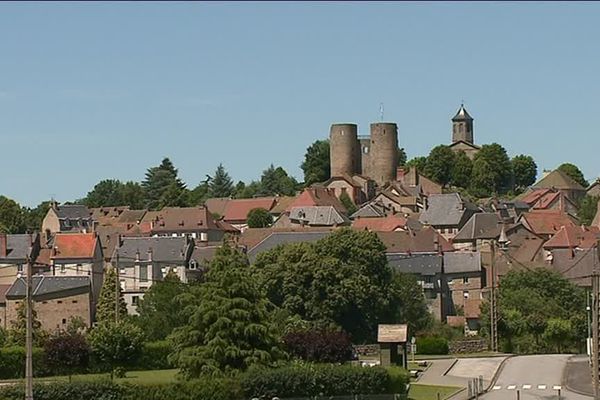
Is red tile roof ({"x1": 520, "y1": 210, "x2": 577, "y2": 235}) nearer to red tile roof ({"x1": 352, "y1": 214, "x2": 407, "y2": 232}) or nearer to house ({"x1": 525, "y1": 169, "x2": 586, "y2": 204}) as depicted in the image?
red tile roof ({"x1": 352, "y1": 214, "x2": 407, "y2": 232})

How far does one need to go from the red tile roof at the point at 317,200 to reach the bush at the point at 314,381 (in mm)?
92759

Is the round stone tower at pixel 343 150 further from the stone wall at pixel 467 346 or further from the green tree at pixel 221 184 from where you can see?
the stone wall at pixel 467 346

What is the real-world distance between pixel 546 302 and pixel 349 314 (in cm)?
1328

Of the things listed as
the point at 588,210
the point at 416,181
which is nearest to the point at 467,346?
the point at 588,210

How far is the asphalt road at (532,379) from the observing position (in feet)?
151

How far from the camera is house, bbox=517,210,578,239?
126m

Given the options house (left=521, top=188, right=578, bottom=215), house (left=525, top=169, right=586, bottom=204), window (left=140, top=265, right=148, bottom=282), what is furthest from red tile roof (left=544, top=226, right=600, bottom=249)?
house (left=525, top=169, right=586, bottom=204)

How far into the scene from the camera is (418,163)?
177750 mm

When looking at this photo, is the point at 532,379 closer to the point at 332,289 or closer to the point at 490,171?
the point at 332,289

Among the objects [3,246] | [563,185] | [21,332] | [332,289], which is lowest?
A: [21,332]

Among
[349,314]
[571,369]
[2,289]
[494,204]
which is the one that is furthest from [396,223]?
[571,369]

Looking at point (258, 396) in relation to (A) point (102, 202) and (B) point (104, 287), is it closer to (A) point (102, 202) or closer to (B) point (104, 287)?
(B) point (104, 287)

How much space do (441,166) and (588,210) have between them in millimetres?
28448

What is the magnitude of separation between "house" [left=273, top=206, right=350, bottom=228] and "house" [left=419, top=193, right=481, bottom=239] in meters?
8.29
